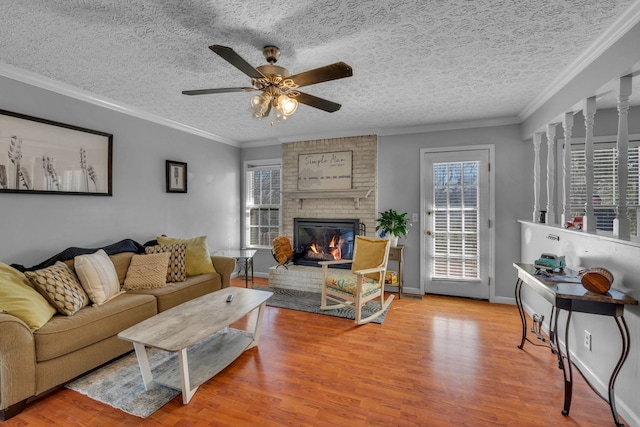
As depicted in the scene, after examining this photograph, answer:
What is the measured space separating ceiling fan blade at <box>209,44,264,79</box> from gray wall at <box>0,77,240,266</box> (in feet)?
7.72

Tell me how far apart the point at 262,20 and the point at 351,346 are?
8.95 ft

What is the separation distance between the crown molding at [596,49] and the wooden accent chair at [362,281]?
225 cm

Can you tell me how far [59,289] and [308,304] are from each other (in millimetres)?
2552

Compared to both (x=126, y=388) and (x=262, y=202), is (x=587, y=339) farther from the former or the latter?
(x=262, y=202)

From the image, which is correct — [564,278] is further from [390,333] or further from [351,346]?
[351,346]

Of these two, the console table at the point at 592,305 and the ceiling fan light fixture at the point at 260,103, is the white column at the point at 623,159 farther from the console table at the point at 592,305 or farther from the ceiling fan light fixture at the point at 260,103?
the ceiling fan light fixture at the point at 260,103

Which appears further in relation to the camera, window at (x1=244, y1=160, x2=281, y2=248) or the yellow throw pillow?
window at (x1=244, y1=160, x2=281, y2=248)

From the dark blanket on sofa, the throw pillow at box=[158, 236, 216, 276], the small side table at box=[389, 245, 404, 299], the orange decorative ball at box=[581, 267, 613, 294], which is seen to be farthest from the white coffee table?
the orange decorative ball at box=[581, 267, 613, 294]

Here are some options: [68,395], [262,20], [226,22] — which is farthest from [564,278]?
[68,395]

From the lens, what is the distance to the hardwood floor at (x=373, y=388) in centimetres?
185

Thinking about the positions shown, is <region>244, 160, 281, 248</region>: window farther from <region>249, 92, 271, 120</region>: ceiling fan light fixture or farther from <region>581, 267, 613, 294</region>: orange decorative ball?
<region>581, 267, 613, 294</region>: orange decorative ball

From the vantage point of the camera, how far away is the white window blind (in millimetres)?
4160

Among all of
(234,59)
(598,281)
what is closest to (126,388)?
(234,59)

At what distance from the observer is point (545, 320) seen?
10.1 ft
